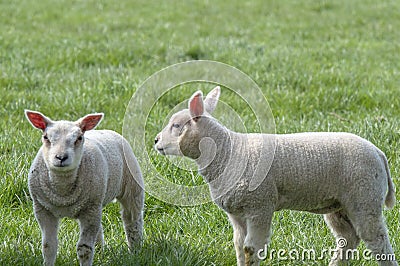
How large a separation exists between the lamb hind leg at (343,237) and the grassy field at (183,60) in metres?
0.17

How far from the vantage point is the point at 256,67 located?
8.13 meters

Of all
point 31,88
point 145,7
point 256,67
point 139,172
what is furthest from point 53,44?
point 139,172

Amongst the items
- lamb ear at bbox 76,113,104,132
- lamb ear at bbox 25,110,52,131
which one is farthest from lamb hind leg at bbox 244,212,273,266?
lamb ear at bbox 25,110,52,131

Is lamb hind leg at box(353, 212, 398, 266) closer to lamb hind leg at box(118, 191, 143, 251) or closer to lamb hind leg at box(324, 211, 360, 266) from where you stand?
lamb hind leg at box(324, 211, 360, 266)

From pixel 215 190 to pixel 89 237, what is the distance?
678 mm

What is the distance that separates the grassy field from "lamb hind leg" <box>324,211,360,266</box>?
0.17m

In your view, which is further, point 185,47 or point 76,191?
point 185,47

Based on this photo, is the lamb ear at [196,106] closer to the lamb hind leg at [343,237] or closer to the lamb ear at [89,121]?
the lamb ear at [89,121]

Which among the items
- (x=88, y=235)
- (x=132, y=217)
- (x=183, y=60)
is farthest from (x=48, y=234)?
(x=183, y=60)

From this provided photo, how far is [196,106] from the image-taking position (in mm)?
3396

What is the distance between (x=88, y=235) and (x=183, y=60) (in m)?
5.36

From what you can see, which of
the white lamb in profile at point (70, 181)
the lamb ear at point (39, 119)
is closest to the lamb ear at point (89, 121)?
the white lamb in profile at point (70, 181)

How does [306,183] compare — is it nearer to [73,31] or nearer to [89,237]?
[89,237]

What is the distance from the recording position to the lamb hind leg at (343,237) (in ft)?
12.0
